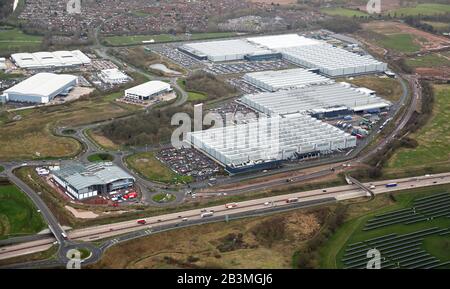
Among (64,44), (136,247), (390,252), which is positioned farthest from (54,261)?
(64,44)

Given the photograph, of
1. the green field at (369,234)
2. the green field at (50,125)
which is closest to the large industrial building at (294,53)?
the green field at (50,125)

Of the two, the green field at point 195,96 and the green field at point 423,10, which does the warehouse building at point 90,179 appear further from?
the green field at point 423,10

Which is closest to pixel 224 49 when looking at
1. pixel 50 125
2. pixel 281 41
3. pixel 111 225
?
pixel 281 41

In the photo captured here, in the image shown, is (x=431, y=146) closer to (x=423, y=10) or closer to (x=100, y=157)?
(x=100, y=157)

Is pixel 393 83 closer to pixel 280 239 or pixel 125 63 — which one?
pixel 125 63

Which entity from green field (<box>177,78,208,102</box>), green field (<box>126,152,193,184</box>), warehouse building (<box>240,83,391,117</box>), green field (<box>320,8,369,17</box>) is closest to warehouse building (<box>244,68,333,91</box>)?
warehouse building (<box>240,83,391,117</box>)
